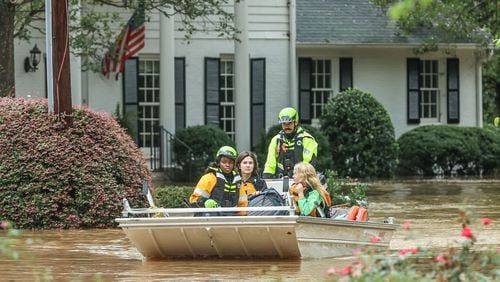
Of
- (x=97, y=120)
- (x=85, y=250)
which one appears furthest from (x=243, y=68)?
(x=85, y=250)

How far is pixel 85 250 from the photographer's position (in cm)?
1561

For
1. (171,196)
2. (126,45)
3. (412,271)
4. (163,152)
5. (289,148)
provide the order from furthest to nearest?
(163,152), (126,45), (171,196), (289,148), (412,271)

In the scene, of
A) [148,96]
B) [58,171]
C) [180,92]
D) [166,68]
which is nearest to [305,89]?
[180,92]

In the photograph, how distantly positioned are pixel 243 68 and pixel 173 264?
19.2 meters

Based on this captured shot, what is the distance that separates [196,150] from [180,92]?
2904 mm

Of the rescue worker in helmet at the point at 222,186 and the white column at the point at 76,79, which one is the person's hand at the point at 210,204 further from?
the white column at the point at 76,79

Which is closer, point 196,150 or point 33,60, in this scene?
point 33,60

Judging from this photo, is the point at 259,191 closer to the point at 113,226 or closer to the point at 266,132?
the point at 113,226

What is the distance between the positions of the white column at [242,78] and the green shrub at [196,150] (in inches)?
36.6

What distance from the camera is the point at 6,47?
24.0 m

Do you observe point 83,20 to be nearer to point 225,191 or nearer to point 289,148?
point 289,148

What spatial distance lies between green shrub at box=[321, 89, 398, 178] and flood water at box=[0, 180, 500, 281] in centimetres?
1068

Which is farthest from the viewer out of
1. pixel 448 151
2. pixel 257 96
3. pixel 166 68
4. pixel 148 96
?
pixel 448 151

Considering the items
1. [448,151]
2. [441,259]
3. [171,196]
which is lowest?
[448,151]
